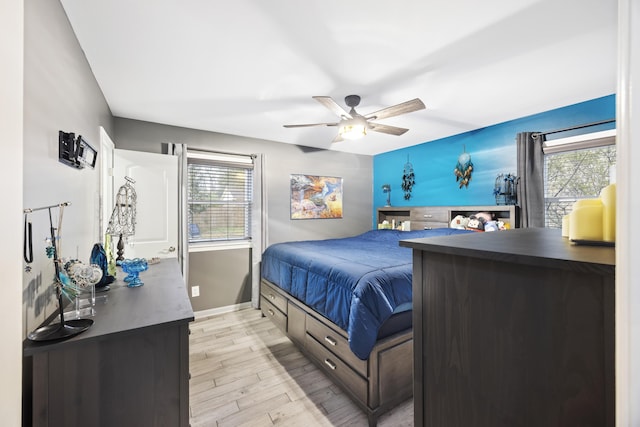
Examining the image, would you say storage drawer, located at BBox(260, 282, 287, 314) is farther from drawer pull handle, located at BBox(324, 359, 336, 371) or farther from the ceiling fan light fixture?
the ceiling fan light fixture

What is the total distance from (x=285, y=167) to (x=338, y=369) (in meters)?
3.04

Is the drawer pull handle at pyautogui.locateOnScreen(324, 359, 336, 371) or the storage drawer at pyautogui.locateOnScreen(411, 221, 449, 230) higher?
the storage drawer at pyautogui.locateOnScreen(411, 221, 449, 230)

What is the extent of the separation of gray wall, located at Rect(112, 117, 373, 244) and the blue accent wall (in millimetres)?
527

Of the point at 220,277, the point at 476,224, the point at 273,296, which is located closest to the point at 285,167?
the point at 220,277

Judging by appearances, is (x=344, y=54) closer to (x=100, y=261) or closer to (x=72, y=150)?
(x=72, y=150)

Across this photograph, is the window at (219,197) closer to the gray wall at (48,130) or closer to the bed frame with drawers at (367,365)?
the gray wall at (48,130)

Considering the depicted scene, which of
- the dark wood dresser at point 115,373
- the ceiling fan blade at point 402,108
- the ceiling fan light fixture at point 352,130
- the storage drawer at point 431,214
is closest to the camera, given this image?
the dark wood dresser at point 115,373

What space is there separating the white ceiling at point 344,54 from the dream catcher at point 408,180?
157 cm

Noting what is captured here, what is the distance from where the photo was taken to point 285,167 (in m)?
4.34

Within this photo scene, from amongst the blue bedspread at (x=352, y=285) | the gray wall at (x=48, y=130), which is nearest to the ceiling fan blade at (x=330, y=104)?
the blue bedspread at (x=352, y=285)

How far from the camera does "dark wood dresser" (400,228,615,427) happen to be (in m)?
0.55

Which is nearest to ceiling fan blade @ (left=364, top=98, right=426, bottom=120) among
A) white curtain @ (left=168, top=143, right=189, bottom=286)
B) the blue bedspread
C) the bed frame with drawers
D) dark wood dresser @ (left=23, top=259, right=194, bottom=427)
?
the blue bedspread

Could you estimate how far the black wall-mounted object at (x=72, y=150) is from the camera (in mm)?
1427
